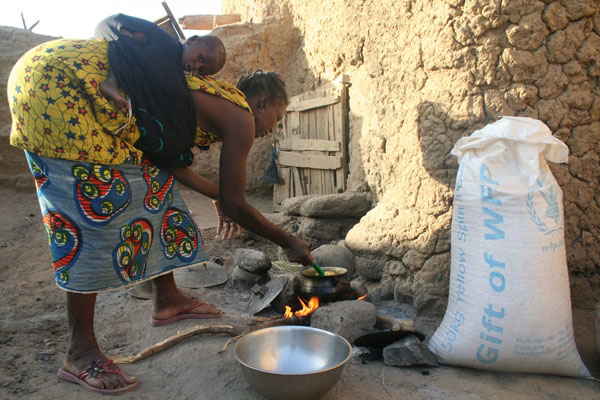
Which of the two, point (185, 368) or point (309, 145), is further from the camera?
point (309, 145)

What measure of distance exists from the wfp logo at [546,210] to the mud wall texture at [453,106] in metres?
0.53

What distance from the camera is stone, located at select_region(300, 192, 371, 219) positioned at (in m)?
4.60

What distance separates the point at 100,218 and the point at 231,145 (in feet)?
2.23

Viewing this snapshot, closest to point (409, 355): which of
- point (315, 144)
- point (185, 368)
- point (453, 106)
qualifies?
point (185, 368)

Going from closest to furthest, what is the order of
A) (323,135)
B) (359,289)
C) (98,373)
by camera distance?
1. (98,373)
2. (359,289)
3. (323,135)

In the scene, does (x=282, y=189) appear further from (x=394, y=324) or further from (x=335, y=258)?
(x=394, y=324)

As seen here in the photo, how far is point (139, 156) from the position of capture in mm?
2221

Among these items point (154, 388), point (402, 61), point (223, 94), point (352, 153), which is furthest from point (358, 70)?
point (154, 388)

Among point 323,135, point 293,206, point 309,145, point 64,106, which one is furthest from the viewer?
point 309,145

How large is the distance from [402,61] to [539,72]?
0.88 meters

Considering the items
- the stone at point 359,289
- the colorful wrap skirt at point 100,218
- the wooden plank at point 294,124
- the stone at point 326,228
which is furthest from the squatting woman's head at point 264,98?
the wooden plank at point 294,124

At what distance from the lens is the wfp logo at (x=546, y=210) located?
6.87ft

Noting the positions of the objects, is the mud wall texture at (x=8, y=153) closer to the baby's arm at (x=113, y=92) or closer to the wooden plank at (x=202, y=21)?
the wooden plank at (x=202, y=21)

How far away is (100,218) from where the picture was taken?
6.79 ft
